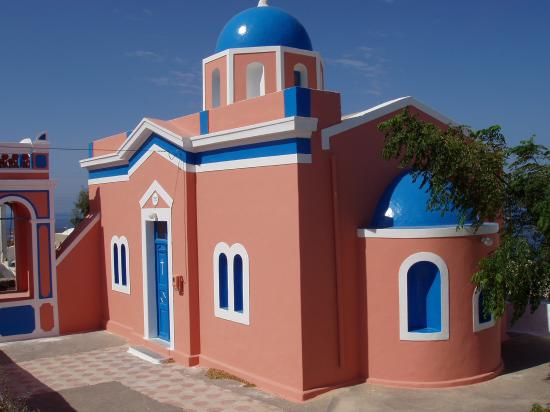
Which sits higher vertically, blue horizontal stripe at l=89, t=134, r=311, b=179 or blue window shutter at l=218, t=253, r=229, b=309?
blue horizontal stripe at l=89, t=134, r=311, b=179

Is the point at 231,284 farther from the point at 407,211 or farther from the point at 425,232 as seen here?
the point at 425,232

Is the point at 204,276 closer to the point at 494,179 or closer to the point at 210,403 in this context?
the point at 210,403

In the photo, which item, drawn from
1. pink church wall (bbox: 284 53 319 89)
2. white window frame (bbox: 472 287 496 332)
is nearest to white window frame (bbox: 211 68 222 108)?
pink church wall (bbox: 284 53 319 89)

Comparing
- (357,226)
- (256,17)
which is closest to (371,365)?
(357,226)

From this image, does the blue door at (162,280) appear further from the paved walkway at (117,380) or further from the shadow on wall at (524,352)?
the shadow on wall at (524,352)

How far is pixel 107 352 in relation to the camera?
501 inches

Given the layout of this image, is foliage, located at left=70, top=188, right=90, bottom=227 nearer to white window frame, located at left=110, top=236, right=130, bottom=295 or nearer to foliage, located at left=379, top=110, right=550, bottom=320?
white window frame, located at left=110, top=236, right=130, bottom=295

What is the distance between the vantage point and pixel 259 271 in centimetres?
984

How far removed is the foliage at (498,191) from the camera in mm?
6559

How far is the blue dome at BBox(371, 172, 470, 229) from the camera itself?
31.3 ft

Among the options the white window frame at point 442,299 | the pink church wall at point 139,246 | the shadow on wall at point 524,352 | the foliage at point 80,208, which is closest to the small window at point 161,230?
the pink church wall at point 139,246

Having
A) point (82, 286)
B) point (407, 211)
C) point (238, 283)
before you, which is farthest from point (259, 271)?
point (82, 286)

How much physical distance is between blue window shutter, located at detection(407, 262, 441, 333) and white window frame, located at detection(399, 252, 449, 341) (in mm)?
78

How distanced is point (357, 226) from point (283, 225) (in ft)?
4.40
